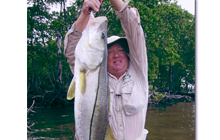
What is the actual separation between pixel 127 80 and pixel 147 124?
5.41 meters

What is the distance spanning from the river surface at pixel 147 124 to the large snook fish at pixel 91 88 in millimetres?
4150

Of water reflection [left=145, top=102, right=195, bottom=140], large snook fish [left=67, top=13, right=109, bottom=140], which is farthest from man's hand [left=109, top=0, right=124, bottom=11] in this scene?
water reflection [left=145, top=102, right=195, bottom=140]

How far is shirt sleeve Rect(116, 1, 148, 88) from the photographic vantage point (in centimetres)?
188

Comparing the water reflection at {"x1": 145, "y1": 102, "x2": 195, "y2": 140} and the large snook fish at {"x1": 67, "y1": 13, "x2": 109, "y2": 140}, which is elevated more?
the large snook fish at {"x1": 67, "y1": 13, "x2": 109, "y2": 140}

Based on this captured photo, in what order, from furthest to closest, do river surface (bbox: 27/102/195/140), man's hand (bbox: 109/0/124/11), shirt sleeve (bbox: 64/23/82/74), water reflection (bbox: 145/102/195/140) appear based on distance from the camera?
1. river surface (bbox: 27/102/195/140)
2. water reflection (bbox: 145/102/195/140)
3. shirt sleeve (bbox: 64/23/82/74)
4. man's hand (bbox: 109/0/124/11)

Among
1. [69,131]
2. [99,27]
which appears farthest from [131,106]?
[69,131]

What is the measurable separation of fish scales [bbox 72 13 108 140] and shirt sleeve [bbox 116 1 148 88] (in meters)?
0.33

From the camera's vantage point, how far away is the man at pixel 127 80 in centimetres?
200

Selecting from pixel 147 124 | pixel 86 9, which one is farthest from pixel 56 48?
pixel 147 124

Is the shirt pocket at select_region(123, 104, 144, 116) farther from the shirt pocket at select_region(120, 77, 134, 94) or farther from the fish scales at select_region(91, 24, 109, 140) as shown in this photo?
the fish scales at select_region(91, 24, 109, 140)

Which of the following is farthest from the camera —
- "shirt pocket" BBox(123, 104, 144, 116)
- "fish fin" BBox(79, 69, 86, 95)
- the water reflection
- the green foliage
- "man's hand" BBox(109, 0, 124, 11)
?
the water reflection

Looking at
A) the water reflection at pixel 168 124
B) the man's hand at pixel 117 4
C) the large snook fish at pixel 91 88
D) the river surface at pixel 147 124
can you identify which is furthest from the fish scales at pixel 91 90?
the river surface at pixel 147 124

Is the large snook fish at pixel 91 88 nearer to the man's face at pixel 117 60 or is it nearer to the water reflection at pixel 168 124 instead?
the man's face at pixel 117 60
